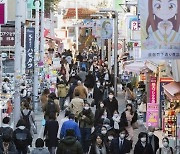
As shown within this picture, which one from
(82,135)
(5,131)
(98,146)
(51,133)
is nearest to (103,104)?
(82,135)

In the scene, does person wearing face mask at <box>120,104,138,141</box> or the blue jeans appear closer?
the blue jeans

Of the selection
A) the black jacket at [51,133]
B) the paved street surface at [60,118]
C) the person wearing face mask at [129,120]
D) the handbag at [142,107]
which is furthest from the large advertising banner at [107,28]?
the black jacket at [51,133]

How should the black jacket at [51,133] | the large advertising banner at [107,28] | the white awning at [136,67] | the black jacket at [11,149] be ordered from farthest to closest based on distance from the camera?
the large advertising banner at [107,28] < the white awning at [136,67] < the black jacket at [51,133] < the black jacket at [11,149]

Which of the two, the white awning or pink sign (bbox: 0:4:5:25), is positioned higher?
pink sign (bbox: 0:4:5:25)

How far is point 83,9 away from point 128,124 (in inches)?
2737

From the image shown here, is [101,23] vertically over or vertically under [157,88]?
over

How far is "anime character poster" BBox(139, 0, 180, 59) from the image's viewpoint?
1275 centimetres

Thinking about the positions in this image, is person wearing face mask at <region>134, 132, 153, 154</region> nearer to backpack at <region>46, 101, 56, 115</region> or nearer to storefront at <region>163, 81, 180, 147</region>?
storefront at <region>163, 81, 180, 147</region>

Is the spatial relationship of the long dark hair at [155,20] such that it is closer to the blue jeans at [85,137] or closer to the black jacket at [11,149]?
the black jacket at [11,149]

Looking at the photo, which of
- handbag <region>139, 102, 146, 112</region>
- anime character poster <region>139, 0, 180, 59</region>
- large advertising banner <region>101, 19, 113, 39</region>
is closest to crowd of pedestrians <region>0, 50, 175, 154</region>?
anime character poster <region>139, 0, 180, 59</region>

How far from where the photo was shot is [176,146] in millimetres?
17922

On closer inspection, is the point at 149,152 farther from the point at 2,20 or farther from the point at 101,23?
the point at 101,23

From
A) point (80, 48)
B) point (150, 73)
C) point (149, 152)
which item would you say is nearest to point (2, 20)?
point (149, 152)

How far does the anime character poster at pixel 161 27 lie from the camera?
12.8 metres
